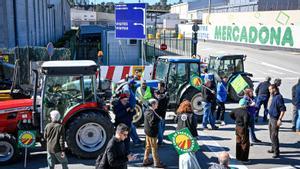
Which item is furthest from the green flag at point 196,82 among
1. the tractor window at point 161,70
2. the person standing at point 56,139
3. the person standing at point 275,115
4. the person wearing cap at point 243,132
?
the person standing at point 56,139

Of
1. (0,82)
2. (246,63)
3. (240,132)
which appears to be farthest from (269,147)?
(246,63)

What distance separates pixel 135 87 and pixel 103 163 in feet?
21.8

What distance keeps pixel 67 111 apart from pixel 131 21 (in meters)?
6.64

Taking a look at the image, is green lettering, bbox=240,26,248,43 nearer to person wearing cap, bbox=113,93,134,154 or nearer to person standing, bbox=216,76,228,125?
person standing, bbox=216,76,228,125

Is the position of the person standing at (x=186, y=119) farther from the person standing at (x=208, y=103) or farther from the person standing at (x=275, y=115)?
the person standing at (x=208, y=103)

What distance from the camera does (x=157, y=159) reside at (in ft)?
28.8

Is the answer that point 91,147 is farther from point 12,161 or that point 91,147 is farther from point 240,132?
point 240,132

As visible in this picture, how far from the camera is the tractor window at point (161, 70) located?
1312 centimetres

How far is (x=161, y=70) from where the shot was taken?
13492mm

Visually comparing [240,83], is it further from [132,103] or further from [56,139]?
[56,139]

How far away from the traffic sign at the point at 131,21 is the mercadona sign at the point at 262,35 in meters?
26.6

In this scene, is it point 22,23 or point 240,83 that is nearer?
point 240,83

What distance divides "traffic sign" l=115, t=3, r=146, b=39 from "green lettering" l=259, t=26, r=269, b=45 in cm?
3015

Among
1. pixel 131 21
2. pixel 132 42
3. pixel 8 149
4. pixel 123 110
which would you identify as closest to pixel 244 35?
pixel 132 42
